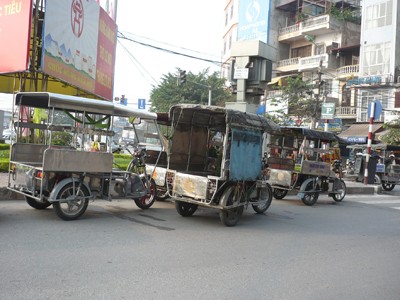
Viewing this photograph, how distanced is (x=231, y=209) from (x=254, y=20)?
35265 millimetres

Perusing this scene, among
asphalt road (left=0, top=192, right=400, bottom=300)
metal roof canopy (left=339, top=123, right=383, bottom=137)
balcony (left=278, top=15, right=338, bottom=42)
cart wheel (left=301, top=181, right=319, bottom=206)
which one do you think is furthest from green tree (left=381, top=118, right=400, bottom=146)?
asphalt road (left=0, top=192, right=400, bottom=300)

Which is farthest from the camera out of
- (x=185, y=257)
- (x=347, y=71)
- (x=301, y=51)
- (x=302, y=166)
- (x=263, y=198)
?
(x=301, y=51)

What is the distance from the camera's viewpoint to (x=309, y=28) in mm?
35875

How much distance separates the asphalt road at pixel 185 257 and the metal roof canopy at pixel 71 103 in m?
1.84

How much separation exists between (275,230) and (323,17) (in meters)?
31.5

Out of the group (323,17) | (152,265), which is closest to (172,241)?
(152,265)

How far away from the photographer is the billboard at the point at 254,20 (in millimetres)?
38625

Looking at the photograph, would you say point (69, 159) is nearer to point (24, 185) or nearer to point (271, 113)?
point (24, 185)

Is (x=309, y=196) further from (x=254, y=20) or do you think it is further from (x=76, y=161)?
(x=254, y=20)

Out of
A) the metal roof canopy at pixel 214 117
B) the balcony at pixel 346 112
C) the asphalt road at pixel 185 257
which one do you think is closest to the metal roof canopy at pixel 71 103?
the metal roof canopy at pixel 214 117

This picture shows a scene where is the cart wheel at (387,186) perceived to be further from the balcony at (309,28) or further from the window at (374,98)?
the balcony at (309,28)

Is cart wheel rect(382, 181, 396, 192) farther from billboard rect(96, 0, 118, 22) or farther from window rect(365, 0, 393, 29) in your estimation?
window rect(365, 0, 393, 29)

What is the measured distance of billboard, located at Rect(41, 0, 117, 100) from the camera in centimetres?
1196

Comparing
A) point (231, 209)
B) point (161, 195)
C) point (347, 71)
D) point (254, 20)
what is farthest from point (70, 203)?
point (254, 20)
